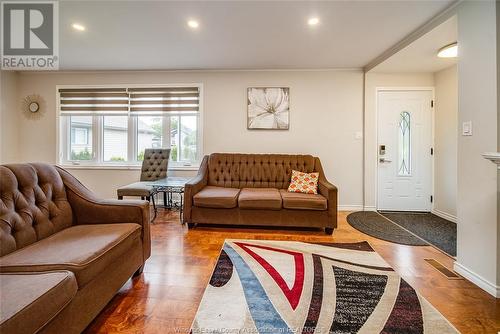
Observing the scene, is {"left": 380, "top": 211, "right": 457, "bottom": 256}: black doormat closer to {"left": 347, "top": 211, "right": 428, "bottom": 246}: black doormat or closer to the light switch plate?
{"left": 347, "top": 211, "right": 428, "bottom": 246}: black doormat

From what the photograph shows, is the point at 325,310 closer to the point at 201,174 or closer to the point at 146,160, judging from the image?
the point at 201,174

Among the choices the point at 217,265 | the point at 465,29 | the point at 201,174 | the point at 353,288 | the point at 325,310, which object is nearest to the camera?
the point at 325,310

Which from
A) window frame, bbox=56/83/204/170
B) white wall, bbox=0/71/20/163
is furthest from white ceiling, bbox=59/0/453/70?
white wall, bbox=0/71/20/163

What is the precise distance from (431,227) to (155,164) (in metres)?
4.27

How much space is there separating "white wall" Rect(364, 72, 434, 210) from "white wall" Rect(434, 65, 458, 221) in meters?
0.28

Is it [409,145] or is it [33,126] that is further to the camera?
[33,126]

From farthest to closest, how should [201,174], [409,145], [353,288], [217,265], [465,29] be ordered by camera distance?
1. [409,145]
2. [201,174]
3. [217,265]
4. [465,29]
5. [353,288]

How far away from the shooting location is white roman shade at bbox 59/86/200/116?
415 centimetres

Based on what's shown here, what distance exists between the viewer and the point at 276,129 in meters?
4.05

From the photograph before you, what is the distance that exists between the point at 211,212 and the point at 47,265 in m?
1.97

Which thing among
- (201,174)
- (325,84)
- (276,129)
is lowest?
(201,174)

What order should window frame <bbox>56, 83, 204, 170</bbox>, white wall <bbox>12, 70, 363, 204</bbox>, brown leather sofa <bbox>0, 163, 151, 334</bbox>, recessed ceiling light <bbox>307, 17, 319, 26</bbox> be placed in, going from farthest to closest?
window frame <bbox>56, 83, 204, 170</bbox> → white wall <bbox>12, 70, 363, 204</bbox> → recessed ceiling light <bbox>307, 17, 319, 26</bbox> → brown leather sofa <bbox>0, 163, 151, 334</bbox>

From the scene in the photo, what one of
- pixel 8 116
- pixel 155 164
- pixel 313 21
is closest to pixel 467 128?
pixel 313 21

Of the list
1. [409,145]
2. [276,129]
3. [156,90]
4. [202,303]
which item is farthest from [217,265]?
[409,145]
